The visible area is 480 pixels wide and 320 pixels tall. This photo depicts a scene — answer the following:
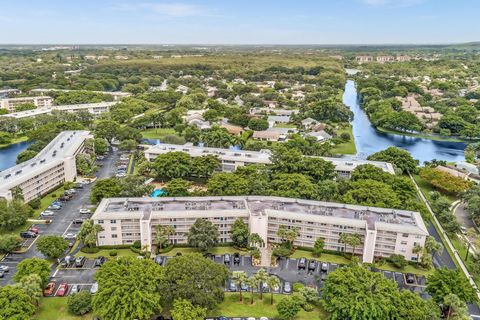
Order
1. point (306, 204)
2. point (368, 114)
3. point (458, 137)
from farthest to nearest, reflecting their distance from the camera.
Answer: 1. point (368, 114)
2. point (458, 137)
3. point (306, 204)

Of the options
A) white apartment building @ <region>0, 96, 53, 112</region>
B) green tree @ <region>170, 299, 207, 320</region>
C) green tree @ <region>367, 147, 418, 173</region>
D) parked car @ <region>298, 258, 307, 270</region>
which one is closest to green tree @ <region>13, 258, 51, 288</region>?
green tree @ <region>170, 299, 207, 320</region>

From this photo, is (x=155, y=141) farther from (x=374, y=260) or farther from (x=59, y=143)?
(x=374, y=260)

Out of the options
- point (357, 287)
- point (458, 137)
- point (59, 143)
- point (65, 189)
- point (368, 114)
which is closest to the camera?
point (357, 287)

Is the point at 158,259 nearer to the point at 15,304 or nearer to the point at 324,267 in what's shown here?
the point at 15,304

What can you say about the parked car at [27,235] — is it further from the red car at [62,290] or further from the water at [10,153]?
the water at [10,153]

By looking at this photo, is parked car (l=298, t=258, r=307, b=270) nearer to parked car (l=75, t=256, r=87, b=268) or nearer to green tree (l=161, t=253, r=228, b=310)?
green tree (l=161, t=253, r=228, b=310)

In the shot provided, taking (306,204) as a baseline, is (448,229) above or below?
below

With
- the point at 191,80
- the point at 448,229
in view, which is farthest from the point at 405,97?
the point at 448,229

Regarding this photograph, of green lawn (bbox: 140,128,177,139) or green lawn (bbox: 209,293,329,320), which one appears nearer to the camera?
green lawn (bbox: 209,293,329,320)
